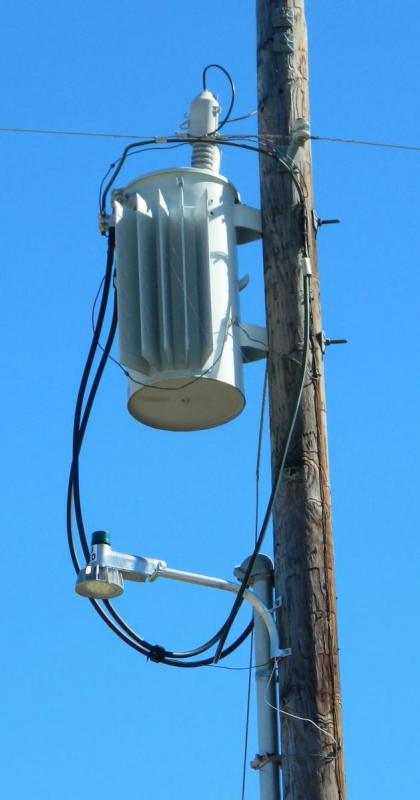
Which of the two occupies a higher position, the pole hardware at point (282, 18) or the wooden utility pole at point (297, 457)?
the pole hardware at point (282, 18)

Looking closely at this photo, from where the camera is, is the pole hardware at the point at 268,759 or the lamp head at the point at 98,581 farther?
the lamp head at the point at 98,581

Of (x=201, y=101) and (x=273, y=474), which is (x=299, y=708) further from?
(x=201, y=101)

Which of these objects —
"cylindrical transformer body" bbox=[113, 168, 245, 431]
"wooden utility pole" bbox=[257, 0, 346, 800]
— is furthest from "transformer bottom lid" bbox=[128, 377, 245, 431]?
"wooden utility pole" bbox=[257, 0, 346, 800]

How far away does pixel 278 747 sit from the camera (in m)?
6.25

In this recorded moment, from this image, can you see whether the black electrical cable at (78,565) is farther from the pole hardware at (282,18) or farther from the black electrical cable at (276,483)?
the pole hardware at (282,18)

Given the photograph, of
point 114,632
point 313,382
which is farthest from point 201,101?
point 114,632

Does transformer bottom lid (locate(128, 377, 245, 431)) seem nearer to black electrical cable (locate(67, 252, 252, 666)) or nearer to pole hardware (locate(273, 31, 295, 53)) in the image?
black electrical cable (locate(67, 252, 252, 666))

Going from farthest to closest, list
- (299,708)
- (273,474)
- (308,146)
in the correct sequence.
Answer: (308,146) < (273,474) < (299,708)

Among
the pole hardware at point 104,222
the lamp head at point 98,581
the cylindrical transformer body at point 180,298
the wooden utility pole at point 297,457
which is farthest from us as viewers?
the pole hardware at point 104,222

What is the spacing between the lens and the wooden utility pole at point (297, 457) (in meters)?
6.02

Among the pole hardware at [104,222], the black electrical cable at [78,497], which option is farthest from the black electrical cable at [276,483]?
the pole hardware at [104,222]

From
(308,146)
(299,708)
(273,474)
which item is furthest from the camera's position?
(308,146)

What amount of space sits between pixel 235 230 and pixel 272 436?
99 centimetres

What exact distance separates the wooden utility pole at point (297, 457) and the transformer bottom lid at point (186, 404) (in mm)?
289
